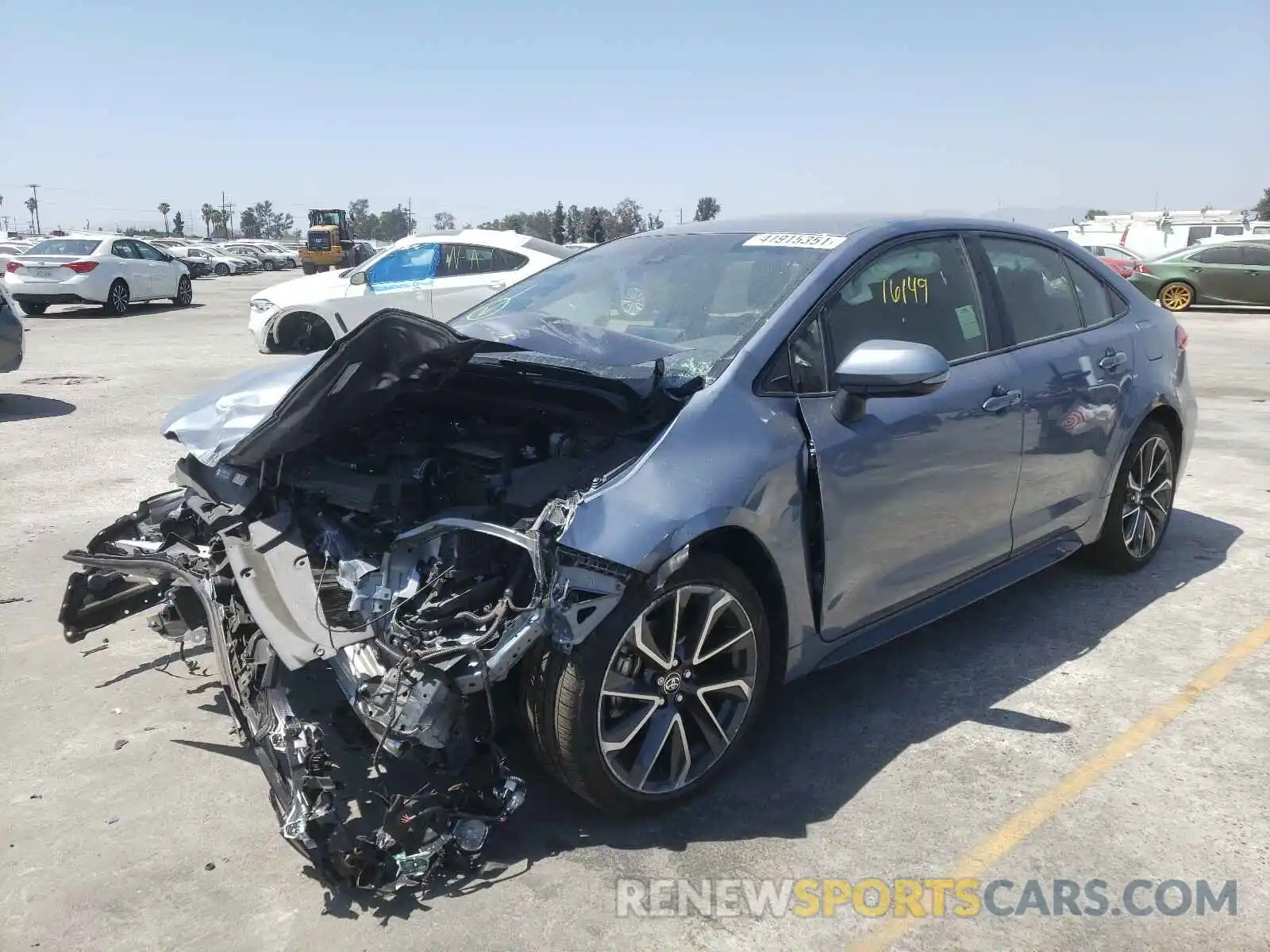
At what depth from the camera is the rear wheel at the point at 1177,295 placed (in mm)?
20578

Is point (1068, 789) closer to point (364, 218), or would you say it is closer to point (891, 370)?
point (891, 370)

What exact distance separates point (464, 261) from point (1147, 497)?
8.81 metres

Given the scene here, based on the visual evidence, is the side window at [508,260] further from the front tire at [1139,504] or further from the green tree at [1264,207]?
the green tree at [1264,207]

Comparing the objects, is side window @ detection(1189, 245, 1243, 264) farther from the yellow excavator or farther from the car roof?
the yellow excavator

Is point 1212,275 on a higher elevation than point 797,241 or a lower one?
higher

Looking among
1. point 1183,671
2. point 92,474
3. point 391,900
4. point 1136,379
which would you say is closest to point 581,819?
point 391,900

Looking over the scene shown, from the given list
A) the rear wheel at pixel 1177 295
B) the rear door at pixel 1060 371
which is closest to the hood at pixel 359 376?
the rear door at pixel 1060 371

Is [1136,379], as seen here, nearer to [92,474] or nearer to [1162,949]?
[1162,949]

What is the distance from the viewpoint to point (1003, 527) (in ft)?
13.0

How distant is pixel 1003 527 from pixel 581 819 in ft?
6.71

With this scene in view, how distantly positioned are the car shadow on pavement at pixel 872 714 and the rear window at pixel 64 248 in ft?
66.4

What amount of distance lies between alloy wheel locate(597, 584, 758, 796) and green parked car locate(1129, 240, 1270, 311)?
65.2 feet

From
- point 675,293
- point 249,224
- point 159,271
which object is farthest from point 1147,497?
point 249,224

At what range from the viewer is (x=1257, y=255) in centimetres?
2012
